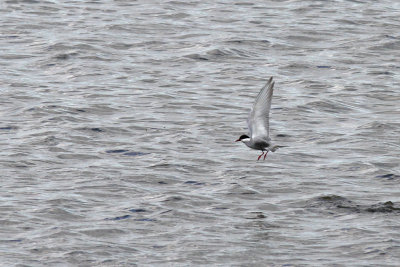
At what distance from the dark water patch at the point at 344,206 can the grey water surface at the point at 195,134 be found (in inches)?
1.6

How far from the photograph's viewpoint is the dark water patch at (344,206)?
15.3 m

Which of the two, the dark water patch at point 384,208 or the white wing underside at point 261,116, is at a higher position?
the white wing underside at point 261,116

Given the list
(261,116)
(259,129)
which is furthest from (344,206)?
(261,116)

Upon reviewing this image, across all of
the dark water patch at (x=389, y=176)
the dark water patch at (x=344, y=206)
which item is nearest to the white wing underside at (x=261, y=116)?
the dark water patch at (x=344, y=206)

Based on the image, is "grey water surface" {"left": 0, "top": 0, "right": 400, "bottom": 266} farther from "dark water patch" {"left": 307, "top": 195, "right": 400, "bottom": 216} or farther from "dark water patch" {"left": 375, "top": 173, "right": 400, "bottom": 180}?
"dark water patch" {"left": 375, "top": 173, "right": 400, "bottom": 180}

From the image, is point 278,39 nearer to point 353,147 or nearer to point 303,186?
point 353,147

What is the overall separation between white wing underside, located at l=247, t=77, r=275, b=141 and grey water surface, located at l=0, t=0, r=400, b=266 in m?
1.02

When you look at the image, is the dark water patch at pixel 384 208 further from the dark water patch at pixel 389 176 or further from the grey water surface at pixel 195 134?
the dark water patch at pixel 389 176

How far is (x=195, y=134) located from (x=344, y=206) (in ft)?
15.4

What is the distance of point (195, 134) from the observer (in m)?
19.4

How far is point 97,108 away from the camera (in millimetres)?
20969

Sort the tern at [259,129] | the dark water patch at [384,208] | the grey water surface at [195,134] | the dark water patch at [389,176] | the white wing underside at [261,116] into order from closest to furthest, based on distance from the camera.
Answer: the grey water surface at [195,134] < the dark water patch at [384,208] < the white wing underside at [261,116] < the tern at [259,129] < the dark water patch at [389,176]

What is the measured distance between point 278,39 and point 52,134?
10.1m

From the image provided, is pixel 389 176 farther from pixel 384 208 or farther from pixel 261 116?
pixel 261 116
